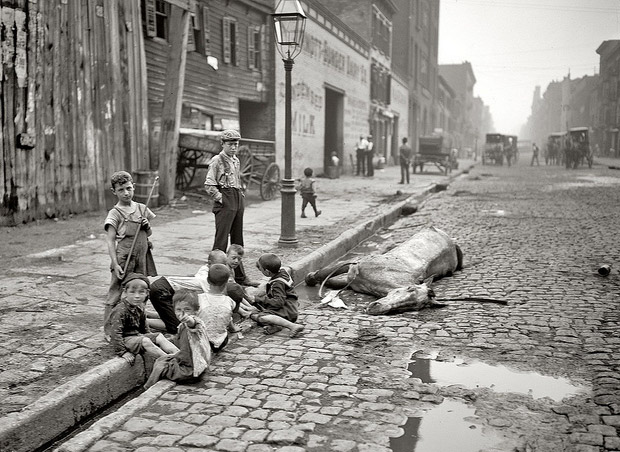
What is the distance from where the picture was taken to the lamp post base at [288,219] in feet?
27.6

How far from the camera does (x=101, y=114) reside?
1115 centimetres

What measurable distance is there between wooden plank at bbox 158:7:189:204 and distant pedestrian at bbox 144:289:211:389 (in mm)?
8572

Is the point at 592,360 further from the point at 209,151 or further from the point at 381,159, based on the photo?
the point at 381,159

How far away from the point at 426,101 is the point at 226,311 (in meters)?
52.7

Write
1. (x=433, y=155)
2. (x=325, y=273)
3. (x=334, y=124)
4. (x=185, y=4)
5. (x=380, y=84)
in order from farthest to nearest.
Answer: (x=380, y=84), (x=433, y=155), (x=334, y=124), (x=185, y=4), (x=325, y=273)

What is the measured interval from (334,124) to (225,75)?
10673 mm

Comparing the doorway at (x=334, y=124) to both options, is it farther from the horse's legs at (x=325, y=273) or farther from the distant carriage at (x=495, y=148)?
the distant carriage at (x=495, y=148)

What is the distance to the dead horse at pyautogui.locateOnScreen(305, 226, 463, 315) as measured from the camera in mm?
5660

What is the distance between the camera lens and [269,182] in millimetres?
14766

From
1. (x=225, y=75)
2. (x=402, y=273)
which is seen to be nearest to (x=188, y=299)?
(x=402, y=273)

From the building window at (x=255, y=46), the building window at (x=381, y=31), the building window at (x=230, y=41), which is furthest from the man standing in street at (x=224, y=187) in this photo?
the building window at (x=381, y=31)

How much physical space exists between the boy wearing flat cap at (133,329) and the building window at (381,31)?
30462mm

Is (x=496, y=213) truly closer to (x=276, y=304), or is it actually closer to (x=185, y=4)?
(x=185, y=4)

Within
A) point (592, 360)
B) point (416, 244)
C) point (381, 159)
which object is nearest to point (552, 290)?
point (416, 244)
